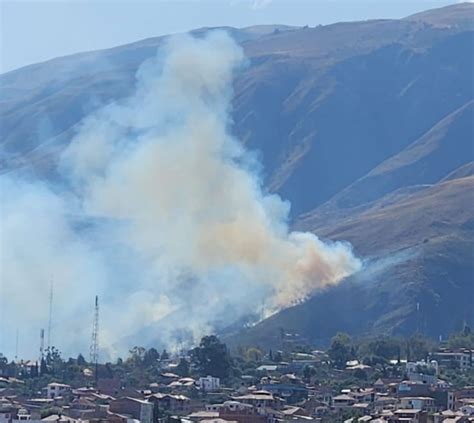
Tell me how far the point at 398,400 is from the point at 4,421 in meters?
33.4

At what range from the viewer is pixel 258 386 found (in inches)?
5659

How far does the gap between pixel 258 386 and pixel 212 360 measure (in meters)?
10.2

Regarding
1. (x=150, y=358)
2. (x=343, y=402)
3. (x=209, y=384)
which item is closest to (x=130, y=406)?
(x=343, y=402)

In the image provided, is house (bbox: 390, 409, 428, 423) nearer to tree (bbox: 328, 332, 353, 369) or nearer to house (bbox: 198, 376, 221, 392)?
house (bbox: 198, 376, 221, 392)

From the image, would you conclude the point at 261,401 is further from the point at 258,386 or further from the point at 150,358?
the point at 150,358

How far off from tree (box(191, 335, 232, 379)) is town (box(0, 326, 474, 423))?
8cm

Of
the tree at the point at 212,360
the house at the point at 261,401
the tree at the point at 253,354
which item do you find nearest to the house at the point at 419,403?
the house at the point at 261,401

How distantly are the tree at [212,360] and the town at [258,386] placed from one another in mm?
78

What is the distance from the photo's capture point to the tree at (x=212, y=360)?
15225 cm

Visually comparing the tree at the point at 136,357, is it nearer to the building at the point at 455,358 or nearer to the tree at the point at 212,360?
the tree at the point at 212,360

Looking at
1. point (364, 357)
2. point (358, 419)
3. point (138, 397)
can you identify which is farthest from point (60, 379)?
point (358, 419)

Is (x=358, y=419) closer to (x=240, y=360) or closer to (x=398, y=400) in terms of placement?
(x=398, y=400)

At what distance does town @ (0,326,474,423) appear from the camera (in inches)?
4651

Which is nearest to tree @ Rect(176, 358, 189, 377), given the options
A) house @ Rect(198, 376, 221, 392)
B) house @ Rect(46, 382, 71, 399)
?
house @ Rect(198, 376, 221, 392)
